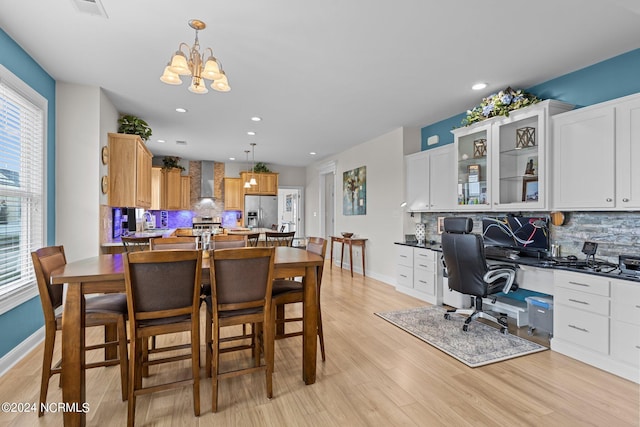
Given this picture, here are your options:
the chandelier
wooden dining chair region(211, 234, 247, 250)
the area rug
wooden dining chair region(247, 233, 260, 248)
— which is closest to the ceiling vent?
the chandelier

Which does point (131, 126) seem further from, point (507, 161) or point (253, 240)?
point (507, 161)

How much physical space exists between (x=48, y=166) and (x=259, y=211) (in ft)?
17.5

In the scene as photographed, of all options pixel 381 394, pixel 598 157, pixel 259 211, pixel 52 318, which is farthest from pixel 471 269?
pixel 259 211

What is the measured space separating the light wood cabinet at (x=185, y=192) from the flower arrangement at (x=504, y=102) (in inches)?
267

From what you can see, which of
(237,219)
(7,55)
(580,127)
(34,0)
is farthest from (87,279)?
(237,219)

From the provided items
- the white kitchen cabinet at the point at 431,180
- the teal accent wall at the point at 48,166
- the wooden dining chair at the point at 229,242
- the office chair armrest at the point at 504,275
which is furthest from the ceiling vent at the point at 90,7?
the white kitchen cabinet at the point at 431,180

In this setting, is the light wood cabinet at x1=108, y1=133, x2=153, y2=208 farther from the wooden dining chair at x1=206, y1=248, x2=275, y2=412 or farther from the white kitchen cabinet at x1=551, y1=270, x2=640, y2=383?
the white kitchen cabinet at x1=551, y1=270, x2=640, y2=383

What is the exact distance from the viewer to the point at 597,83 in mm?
3062

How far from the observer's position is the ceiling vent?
2.17 metres

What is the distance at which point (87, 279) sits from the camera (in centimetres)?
179

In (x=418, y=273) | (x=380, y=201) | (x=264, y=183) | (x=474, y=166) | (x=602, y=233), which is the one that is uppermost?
(x=264, y=183)

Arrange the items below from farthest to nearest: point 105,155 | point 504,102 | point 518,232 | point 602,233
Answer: point 105,155, point 518,232, point 504,102, point 602,233

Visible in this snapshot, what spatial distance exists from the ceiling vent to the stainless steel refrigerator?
6.25 meters

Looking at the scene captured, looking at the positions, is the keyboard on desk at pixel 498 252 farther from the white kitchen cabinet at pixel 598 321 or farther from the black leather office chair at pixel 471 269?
the white kitchen cabinet at pixel 598 321
